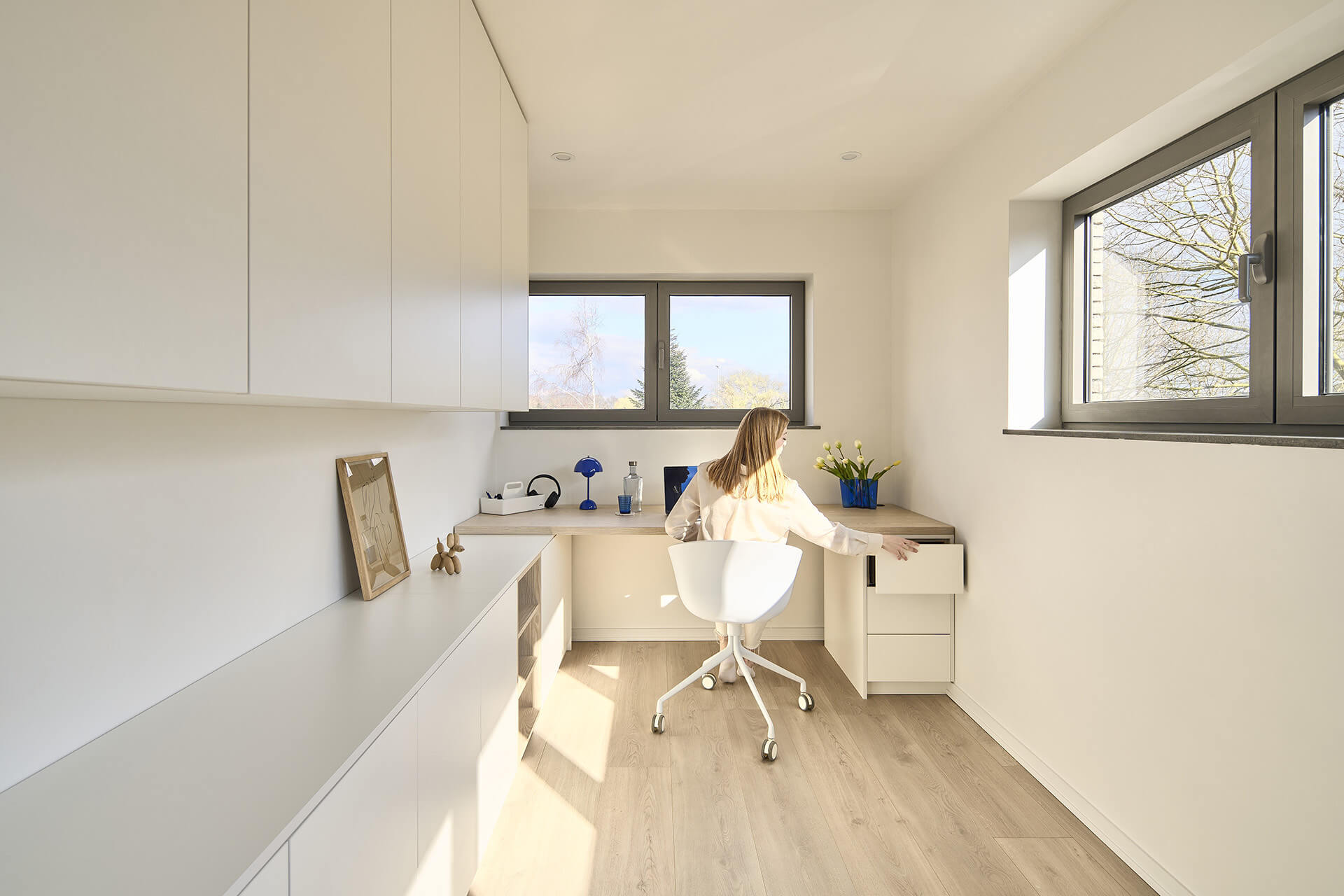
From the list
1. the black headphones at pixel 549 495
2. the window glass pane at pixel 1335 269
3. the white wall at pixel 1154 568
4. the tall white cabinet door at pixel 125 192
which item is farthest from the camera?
the black headphones at pixel 549 495

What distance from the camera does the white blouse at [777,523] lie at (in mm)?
2830

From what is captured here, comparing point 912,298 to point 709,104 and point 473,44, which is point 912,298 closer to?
point 709,104

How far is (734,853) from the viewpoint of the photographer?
1.97 metres

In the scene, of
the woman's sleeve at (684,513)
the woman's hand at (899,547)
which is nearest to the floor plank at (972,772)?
the woman's hand at (899,547)

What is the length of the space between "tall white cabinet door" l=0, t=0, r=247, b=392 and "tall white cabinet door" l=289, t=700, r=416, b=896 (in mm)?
598

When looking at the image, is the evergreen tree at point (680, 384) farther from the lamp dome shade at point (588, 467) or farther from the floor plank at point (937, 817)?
the floor plank at point (937, 817)

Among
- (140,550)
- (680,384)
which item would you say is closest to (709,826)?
(140,550)

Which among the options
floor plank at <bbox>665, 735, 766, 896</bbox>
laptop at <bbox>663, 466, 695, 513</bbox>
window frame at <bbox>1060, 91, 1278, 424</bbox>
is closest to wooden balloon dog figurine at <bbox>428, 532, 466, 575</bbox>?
floor plank at <bbox>665, 735, 766, 896</bbox>

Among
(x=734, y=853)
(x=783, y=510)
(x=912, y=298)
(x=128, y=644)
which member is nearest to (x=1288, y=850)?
(x=734, y=853)

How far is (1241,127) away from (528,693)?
9.34 ft

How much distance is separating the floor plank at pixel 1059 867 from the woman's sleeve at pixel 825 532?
114cm

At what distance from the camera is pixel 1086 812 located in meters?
2.11

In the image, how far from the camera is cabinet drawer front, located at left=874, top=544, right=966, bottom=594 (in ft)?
9.52

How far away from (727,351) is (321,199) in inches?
118
